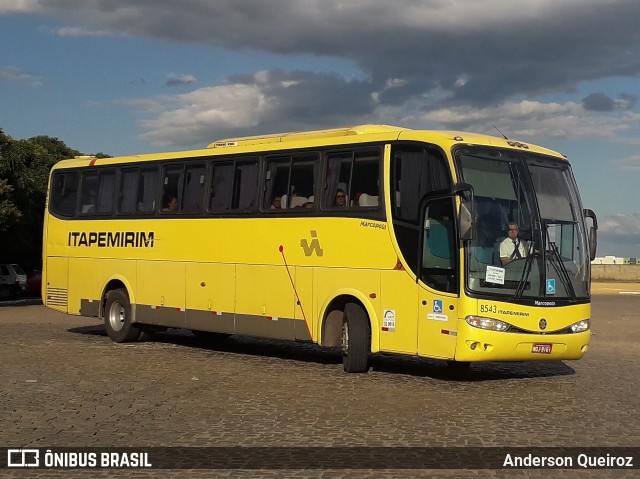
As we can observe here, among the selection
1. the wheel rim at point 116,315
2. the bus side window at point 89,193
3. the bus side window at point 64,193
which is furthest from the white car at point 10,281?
the wheel rim at point 116,315

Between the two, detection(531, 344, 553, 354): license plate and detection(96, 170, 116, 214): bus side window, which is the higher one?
detection(96, 170, 116, 214): bus side window

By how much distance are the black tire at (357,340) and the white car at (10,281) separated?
33.4 meters

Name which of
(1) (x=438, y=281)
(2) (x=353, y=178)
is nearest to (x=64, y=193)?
(2) (x=353, y=178)

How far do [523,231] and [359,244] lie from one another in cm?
278

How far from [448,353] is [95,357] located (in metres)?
7.14

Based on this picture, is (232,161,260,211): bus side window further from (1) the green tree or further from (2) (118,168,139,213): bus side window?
(1) the green tree

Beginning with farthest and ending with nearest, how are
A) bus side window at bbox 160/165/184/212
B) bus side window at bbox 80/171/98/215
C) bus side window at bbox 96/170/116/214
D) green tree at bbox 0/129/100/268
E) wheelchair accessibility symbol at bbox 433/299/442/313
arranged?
green tree at bbox 0/129/100/268, bus side window at bbox 80/171/98/215, bus side window at bbox 96/170/116/214, bus side window at bbox 160/165/184/212, wheelchair accessibility symbol at bbox 433/299/442/313

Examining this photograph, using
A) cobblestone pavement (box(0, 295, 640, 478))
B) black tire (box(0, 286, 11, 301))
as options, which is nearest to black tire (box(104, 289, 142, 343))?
cobblestone pavement (box(0, 295, 640, 478))

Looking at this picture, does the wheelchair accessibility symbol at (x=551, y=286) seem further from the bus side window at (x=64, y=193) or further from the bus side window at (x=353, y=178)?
the bus side window at (x=64, y=193)

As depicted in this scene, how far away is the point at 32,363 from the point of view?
16891 mm

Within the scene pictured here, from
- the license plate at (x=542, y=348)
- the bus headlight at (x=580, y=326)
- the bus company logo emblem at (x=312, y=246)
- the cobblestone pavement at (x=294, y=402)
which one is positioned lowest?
the cobblestone pavement at (x=294, y=402)

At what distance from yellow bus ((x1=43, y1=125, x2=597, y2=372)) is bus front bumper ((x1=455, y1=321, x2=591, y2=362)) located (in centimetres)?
2

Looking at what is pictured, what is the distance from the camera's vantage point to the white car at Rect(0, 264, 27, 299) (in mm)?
45906

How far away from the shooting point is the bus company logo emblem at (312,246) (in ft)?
54.6
